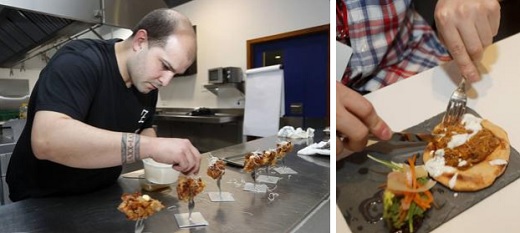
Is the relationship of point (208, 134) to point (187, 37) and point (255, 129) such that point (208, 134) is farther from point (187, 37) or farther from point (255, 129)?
point (187, 37)

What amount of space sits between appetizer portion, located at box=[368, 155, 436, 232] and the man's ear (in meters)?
0.51

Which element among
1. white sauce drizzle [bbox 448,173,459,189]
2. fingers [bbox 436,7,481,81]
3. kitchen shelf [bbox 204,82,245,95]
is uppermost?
fingers [bbox 436,7,481,81]

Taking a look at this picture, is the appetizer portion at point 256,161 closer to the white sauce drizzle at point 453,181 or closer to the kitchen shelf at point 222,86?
the white sauce drizzle at point 453,181

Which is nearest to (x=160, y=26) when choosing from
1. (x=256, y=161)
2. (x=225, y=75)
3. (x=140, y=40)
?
(x=140, y=40)

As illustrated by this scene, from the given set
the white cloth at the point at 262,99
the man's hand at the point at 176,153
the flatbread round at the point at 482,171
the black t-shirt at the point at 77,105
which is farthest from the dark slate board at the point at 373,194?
the white cloth at the point at 262,99

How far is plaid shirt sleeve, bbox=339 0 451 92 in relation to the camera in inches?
18.9

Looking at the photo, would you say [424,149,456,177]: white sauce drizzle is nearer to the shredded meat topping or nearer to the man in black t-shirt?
the shredded meat topping

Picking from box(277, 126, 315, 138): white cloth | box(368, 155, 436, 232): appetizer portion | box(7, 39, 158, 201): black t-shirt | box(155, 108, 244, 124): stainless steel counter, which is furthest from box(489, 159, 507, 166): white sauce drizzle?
box(155, 108, 244, 124): stainless steel counter

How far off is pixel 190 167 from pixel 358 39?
36 centimetres

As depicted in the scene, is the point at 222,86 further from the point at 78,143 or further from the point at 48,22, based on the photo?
the point at 78,143

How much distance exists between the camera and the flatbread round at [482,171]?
43 centimetres

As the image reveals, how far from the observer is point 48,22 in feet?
2.82

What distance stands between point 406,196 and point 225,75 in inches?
41.5

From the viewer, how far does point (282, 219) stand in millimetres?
444
